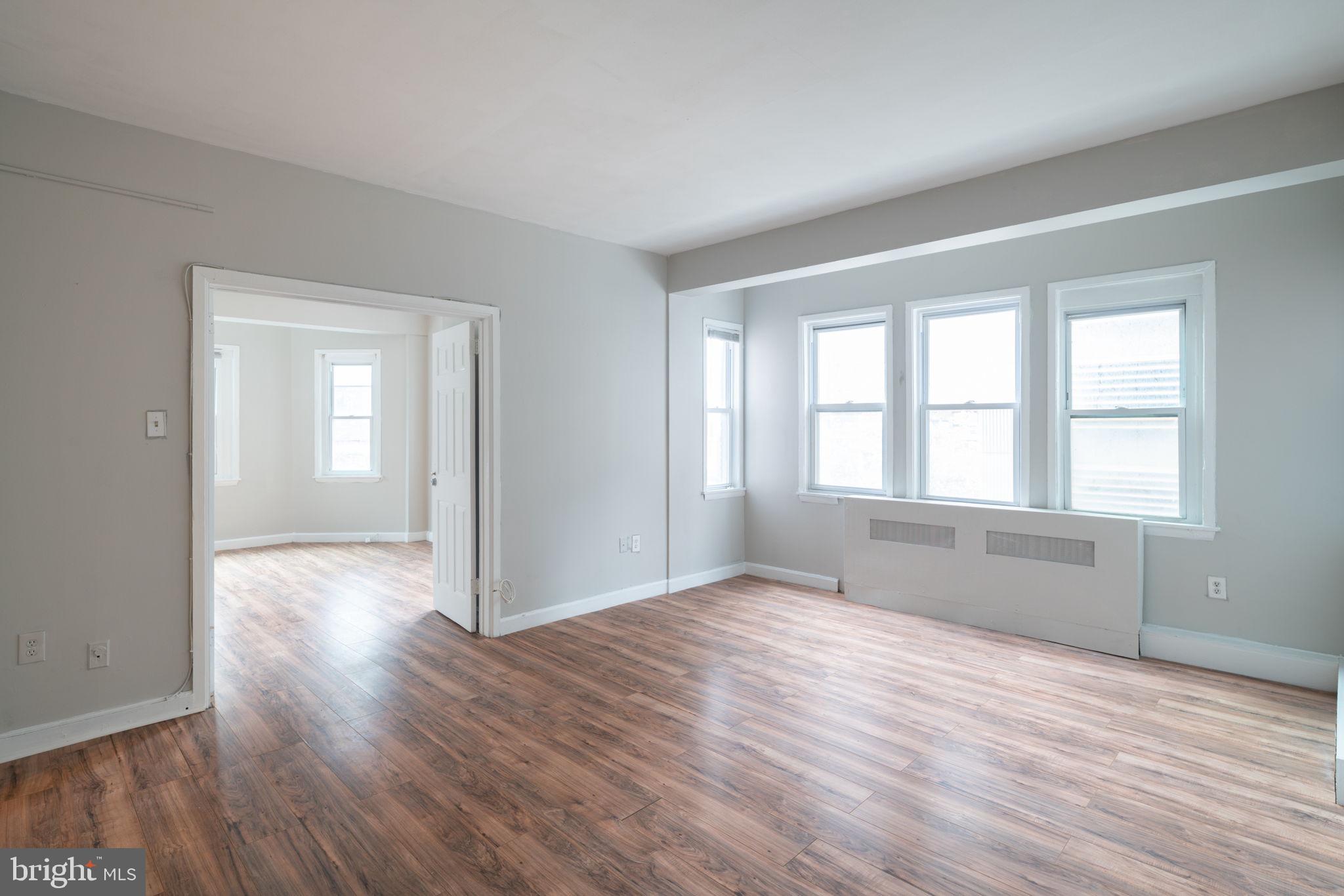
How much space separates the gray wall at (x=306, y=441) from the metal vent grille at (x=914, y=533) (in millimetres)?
5538

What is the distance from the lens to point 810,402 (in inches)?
224

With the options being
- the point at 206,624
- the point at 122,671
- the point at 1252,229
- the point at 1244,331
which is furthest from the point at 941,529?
the point at 122,671

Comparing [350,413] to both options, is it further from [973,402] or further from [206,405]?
[973,402]

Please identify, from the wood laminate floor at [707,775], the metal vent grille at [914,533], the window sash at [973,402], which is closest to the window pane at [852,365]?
the window sash at [973,402]

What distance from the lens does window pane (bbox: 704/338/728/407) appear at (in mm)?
5785

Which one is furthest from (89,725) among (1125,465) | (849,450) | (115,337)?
(1125,465)

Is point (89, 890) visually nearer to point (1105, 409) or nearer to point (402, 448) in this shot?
point (1105, 409)

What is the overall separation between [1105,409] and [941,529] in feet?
4.25

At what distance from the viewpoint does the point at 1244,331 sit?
3.60 m

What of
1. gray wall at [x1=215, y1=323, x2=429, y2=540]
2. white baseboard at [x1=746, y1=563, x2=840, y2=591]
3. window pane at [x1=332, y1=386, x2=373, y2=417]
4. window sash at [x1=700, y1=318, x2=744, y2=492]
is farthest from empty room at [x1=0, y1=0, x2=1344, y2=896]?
window pane at [x1=332, y1=386, x2=373, y2=417]

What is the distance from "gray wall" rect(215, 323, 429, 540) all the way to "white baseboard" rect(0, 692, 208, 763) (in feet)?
16.2

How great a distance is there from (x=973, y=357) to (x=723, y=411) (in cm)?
215

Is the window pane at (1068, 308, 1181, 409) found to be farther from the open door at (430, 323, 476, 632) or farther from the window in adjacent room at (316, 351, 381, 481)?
the window in adjacent room at (316, 351, 381, 481)

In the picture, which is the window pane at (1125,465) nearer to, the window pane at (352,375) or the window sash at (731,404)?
the window sash at (731,404)
